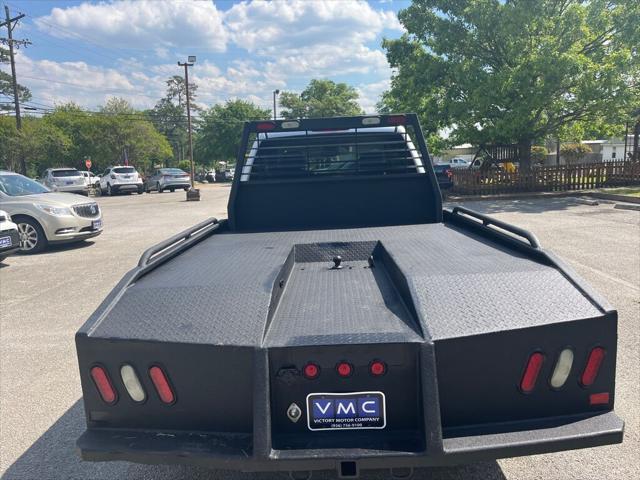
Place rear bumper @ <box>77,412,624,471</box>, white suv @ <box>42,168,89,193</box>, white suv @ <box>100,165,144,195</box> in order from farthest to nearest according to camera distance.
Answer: white suv @ <box>100,165,144,195</box> → white suv @ <box>42,168,89,193</box> → rear bumper @ <box>77,412,624,471</box>

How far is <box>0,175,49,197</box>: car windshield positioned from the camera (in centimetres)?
1031

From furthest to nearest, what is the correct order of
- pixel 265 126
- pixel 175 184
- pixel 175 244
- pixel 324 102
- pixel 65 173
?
pixel 324 102 → pixel 175 184 → pixel 65 173 → pixel 265 126 → pixel 175 244

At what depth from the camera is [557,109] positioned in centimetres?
1792

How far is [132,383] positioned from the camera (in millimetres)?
2189

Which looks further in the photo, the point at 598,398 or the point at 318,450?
the point at 598,398

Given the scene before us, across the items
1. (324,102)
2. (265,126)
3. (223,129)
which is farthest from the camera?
(324,102)

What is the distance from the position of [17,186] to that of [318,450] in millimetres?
10794

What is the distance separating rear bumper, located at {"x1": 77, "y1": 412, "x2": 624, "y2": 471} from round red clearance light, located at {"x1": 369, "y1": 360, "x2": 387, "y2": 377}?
30 centimetres

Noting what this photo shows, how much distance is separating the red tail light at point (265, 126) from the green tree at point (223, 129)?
55.7 m

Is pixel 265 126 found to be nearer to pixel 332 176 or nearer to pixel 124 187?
pixel 332 176

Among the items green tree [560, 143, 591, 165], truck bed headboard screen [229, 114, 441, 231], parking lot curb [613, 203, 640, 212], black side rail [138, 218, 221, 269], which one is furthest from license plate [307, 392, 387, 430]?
green tree [560, 143, 591, 165]

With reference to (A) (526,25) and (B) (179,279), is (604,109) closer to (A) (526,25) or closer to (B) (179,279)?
(A) (526,25)

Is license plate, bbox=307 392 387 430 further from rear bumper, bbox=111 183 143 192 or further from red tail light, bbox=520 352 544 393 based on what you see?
rear bumper, bbox=111 183 143 192

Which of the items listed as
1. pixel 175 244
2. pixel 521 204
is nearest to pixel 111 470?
pixel 175 244
